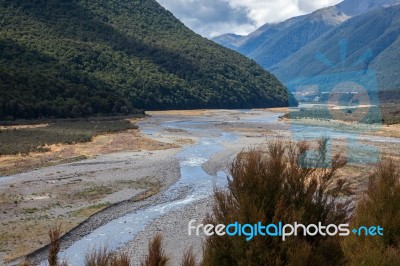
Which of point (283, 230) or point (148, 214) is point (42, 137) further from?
point (283, 230)

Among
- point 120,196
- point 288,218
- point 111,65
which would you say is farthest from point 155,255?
point 111,65

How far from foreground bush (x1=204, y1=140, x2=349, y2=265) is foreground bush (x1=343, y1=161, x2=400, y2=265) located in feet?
1.55

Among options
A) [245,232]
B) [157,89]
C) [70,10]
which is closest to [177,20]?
[70,10]

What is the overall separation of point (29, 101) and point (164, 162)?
4083 cm

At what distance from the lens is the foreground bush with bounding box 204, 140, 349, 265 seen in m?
7.22

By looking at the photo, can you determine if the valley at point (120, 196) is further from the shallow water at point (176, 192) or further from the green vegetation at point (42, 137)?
the green vegetation at point (42, 137)

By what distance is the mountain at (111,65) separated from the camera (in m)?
77.1

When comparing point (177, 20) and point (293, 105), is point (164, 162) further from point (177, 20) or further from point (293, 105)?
point (177, 20)

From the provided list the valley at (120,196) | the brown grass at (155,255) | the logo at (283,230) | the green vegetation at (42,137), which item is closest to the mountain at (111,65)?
the green vegetation at (42,137)

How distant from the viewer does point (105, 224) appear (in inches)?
781

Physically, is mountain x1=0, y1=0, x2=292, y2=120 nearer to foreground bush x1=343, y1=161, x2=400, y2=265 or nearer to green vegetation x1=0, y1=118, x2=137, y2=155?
green vegetation x1=0, y1=118, x2=137, y2=155

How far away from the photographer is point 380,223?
8133 millimetres

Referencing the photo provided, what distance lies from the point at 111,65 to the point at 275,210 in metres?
114

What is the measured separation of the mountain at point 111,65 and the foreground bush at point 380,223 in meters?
64.1
